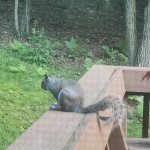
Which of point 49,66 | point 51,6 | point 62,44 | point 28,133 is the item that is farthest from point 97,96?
point 51,6

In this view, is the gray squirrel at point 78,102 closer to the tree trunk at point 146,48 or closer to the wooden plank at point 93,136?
the wooden plank at point 93,136

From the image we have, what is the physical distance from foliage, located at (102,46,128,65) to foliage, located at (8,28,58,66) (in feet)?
3.72

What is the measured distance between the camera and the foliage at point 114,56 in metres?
11.0

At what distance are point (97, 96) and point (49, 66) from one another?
23.2 ft

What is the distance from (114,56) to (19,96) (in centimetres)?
459

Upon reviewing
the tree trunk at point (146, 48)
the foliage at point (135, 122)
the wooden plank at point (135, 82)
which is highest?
the wooden plank at point (135, 82)

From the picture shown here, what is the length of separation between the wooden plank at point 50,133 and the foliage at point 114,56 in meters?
8.69

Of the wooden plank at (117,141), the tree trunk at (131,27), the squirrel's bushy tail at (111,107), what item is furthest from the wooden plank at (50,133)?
A: the tree trunk at (131,27)

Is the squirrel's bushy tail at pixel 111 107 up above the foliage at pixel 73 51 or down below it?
above

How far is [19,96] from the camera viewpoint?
7.06m

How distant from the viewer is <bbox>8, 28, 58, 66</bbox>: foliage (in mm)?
9773

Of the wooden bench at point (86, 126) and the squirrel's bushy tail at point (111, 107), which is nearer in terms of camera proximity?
the wooden bench at point (86, 126)

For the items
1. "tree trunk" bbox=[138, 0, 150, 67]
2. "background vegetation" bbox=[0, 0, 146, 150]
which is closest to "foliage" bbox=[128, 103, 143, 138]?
"background vegetation" bbox=[0, 0, 146, 150]

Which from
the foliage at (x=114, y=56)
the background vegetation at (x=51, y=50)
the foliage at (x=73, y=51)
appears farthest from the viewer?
the foliage at (x=114, y=56)
